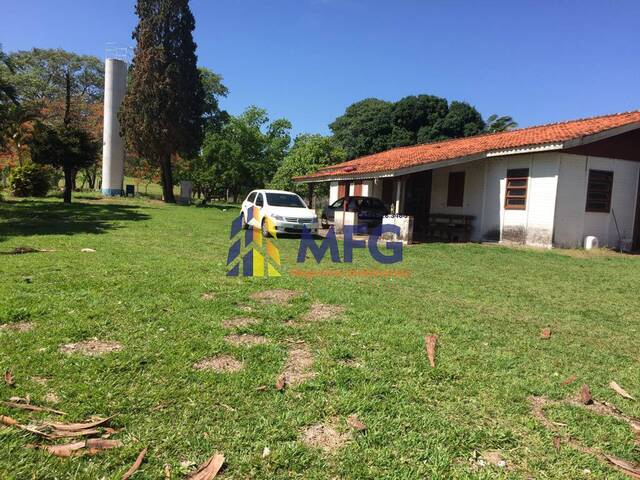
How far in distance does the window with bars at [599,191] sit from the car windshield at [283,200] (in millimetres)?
9346

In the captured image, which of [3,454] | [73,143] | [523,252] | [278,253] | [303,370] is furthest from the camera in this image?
[73,143]

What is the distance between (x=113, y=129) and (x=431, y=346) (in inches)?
1440

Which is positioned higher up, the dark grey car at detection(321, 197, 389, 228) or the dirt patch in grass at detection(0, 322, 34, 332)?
the dark grey car at detection(321, 197, 389, 228)

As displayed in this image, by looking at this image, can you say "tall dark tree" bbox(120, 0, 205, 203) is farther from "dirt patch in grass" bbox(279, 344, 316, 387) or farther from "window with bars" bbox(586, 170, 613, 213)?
"dirt patch in grass" bbox(279, 344, 316, 387)

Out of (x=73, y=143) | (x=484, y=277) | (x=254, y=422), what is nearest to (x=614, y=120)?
(x=484, y=277)

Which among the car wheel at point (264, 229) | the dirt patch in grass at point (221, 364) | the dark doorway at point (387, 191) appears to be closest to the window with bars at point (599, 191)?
the dark doorway at point (387, 191)

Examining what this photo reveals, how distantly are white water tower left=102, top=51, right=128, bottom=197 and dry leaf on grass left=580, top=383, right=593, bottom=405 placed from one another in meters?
36.4

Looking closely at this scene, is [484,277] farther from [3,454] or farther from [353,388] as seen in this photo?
[3,454]

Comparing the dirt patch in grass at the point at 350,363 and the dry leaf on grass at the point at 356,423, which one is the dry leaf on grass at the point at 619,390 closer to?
the dirt patch in grass at the point at 350,363

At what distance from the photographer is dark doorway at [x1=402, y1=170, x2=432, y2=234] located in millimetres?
19464

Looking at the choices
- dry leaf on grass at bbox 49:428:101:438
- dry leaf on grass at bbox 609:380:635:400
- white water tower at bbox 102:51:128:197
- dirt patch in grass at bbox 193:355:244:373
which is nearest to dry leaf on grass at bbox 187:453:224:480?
dry leaf on grass at bbox 49:428:101:438

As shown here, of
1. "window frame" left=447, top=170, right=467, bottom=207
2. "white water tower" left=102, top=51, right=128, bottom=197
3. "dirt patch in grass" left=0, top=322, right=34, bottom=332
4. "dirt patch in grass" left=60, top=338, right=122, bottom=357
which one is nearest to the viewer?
"dirt patch in grass" left=60, top=338, right=122, bottom=357

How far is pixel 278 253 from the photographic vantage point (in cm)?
1019

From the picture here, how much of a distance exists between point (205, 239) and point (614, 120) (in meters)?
13.9
